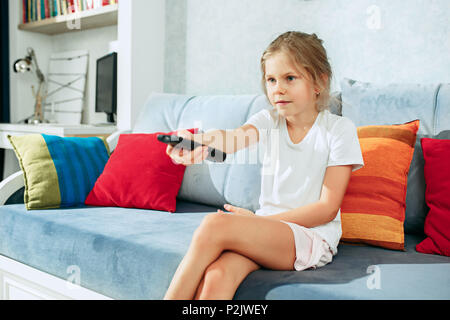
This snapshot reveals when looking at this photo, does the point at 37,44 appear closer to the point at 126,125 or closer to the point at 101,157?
the point at 126,125

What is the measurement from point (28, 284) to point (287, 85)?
42.5 inches

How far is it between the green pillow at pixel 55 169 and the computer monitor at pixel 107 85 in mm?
753

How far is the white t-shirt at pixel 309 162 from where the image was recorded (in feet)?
3.62

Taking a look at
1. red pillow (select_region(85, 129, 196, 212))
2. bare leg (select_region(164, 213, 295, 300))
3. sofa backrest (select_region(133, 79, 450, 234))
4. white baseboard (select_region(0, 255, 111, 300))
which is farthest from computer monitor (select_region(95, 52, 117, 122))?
bare leg (select_region(164, 213, 295, 300))

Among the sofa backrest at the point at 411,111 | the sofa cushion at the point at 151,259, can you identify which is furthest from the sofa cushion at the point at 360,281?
the sofa backrest at the point at 411,111

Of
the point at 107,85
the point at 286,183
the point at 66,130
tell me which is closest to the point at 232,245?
the point at 286,183

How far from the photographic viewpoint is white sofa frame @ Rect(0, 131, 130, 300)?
1.27m

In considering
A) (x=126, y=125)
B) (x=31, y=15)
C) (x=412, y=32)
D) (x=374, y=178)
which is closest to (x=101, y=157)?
(x=126, y=125)

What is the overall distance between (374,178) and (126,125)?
1.54m

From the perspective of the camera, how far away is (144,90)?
7.83 ft

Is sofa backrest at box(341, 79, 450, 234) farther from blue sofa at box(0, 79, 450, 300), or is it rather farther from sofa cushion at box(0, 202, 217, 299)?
sofa cushion at box(0, 202, 217, 299)

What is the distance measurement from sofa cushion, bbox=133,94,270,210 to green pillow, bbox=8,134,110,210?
33cm

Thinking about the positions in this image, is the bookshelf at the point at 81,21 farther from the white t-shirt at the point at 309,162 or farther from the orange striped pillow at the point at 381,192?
the orange striped pillow at the point at 381,192

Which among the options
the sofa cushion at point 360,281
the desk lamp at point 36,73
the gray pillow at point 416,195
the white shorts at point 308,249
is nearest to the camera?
the sofa cushion at point 360,281
